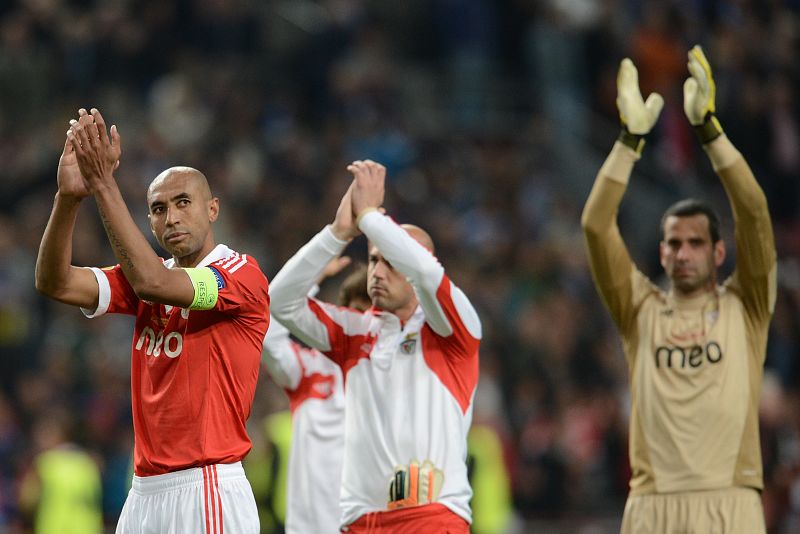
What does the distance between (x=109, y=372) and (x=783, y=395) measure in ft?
20.7

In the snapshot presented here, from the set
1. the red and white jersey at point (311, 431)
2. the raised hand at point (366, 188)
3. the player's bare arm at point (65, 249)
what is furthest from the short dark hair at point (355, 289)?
the player's bare arm at point (65, 249)

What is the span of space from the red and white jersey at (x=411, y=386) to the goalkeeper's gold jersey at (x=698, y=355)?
0.93 m

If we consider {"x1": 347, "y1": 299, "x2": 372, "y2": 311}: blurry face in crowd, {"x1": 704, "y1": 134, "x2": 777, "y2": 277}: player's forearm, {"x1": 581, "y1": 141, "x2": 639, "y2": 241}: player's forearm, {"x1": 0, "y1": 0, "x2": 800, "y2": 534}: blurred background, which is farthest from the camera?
{"x1": 0, "y1": 0, "x2": 800, "y2": 534}: blurred background

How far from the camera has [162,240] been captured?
19.8ft

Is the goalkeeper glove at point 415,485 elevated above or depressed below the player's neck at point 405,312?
below

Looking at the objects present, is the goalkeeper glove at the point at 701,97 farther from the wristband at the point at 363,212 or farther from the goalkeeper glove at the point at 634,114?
the wristband at the point at 363,212

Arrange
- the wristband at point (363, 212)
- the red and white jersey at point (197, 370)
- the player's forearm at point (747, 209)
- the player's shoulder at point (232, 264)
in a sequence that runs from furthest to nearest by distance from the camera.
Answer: the player's forearm at point (747, 209) < the wristband at point (363, 212) < the player's shoulder at point (232, 264) < the red and white jersey at point (197, 370)

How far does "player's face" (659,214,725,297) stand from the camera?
703 centimetres

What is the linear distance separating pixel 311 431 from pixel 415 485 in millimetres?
1415

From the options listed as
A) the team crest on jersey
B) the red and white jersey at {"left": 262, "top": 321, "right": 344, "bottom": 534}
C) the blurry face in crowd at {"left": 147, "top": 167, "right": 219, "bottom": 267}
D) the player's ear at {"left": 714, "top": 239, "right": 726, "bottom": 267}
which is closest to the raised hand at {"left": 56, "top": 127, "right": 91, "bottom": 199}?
the blurry face in crowd at {"left": 147, "top": 167, "right": 219, "bottom": 267}

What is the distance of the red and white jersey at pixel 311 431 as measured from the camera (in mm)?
7637

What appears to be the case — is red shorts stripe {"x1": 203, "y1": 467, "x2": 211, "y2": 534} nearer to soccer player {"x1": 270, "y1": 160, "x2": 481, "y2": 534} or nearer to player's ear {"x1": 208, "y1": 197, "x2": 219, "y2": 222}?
soccer player {"x1": 270, "y1": 160, "x2": 481, "y2": 534}

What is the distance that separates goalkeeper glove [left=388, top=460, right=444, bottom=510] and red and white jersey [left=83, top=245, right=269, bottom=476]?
0.87 metres

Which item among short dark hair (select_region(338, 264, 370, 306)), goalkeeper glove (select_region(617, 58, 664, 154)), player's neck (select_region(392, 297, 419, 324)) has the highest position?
goalkeeper glove (select_region(617, 58, 664, 154))
